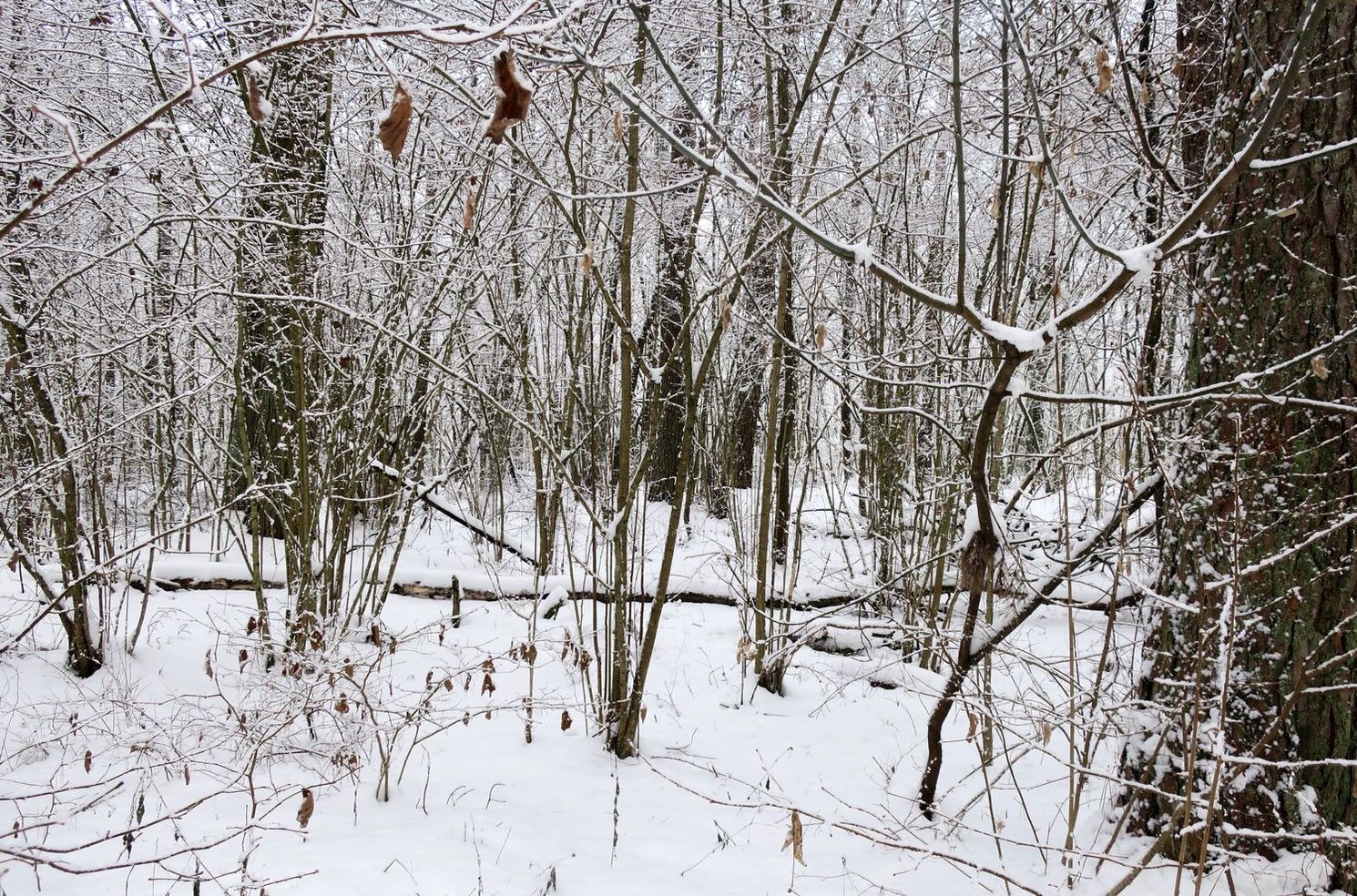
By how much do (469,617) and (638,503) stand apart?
2.28 m

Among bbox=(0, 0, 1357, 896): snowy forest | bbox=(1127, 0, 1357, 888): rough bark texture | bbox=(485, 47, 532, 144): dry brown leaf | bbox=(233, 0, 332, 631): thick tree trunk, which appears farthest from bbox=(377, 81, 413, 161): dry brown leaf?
bbox=(233, 0, 332, 631): thick tree trunk

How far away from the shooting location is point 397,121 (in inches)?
49.8

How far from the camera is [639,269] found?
32.0ft

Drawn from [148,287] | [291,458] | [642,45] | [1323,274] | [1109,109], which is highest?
[642,45]

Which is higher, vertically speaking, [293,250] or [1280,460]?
[293,250]

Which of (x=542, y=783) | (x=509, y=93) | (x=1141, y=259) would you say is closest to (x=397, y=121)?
(x=509, y=93)

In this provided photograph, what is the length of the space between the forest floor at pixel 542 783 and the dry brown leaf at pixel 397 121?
163cm

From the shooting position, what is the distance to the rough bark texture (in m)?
2.42

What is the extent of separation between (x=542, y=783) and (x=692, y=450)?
200 cm

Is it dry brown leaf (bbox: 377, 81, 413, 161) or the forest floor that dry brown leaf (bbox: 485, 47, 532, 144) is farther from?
the forest floor

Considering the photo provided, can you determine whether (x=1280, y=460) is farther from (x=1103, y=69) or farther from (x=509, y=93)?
(x=509, y=93)


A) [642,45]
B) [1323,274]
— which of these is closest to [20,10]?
[642,45]

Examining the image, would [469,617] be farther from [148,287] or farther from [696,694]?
[148,287]

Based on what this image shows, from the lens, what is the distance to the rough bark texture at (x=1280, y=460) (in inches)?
95.4
